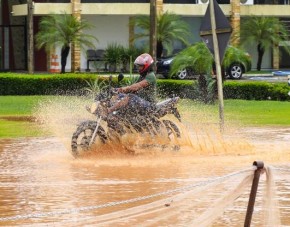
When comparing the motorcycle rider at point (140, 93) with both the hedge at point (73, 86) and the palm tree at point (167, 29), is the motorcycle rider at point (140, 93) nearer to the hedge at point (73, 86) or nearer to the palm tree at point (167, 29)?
the hedge at point (73, 86)

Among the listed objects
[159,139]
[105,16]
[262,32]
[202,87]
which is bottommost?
[159,139]

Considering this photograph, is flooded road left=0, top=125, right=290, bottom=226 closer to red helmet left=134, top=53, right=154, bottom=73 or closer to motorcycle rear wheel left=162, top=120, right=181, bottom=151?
motorcycle rear wheel left=162, top=120, right=181, bottom=151

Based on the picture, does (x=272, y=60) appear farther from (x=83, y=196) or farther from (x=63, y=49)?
(x=83, y=196)

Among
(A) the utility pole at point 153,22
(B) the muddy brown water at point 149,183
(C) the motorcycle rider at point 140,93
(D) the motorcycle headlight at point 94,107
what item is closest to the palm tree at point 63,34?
(A) the utility pole at point 153,22

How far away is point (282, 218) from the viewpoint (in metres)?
11.1

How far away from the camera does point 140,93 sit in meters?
17.5

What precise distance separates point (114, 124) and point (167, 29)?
1257 inches

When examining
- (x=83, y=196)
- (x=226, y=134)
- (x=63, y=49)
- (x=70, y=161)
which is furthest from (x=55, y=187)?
(x=63, y=49)

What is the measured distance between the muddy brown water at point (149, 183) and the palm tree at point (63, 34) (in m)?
26.3

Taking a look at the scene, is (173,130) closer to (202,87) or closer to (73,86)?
(202,87)

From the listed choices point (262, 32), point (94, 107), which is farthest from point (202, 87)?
point (262, 32)

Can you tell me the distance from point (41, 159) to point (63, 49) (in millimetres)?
31303

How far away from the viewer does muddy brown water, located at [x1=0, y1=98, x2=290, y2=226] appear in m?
Result: 9.01

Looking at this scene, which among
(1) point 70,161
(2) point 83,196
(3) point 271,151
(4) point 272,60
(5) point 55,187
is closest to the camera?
(2) point 83,196
